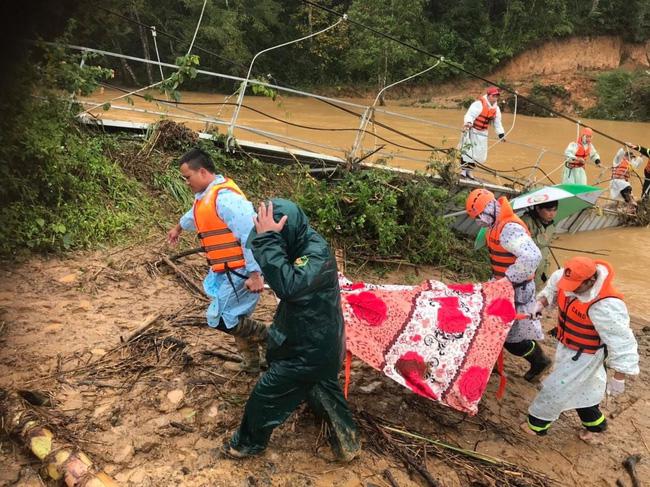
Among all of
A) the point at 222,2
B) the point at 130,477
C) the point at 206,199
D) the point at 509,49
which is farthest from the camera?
the point at 509,49

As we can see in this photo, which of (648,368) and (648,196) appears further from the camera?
(648,196)

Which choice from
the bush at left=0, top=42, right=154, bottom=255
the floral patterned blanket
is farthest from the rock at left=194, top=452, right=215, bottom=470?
the bush at left=0, top=42, right=154, bottom=255

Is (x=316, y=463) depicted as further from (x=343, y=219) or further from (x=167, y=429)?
(x=343, y=219)

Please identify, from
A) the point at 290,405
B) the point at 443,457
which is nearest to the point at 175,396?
the point at 290,405

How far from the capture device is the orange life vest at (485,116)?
28.8 feet

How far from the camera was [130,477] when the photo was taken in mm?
2736

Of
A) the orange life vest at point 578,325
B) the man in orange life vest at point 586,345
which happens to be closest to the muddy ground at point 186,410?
the man in orange life vest at point 586,345

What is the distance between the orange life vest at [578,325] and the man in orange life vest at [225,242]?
2.10 meters

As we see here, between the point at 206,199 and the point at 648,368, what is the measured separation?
15.9 feet

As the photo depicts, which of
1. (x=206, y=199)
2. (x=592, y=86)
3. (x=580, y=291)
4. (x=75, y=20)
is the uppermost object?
(x=75, y=20)

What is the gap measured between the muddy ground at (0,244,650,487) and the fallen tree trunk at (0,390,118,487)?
80 mm

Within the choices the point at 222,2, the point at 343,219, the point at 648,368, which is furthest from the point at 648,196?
the point at 222,2

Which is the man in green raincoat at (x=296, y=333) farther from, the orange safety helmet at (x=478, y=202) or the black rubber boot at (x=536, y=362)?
the black rubber boot at (x=536, y=362)

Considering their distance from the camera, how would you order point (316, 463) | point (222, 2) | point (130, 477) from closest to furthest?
point (130, 477) < point (316, 463) < point (222, 2)
